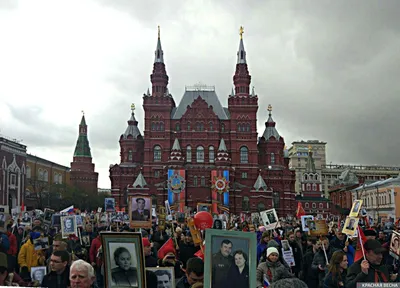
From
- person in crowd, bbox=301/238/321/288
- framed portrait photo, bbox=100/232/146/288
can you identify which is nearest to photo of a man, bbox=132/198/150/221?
person in crowd, bbox=301/238/321/288

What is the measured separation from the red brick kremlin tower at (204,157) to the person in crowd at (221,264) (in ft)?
171

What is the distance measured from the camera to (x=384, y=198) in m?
69.8

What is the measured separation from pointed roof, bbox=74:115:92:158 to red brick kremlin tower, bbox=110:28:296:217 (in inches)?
967

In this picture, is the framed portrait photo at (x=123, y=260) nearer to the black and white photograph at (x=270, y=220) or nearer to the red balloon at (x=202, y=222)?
the red balloon at (x=202, y=222)

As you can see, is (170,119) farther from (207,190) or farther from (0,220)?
(0,220)

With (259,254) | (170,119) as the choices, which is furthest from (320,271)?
(170,119)

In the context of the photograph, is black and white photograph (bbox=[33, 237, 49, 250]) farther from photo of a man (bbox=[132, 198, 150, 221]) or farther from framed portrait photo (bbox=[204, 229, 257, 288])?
framed portrait photo (bbox=[204, 229, 257, 288])

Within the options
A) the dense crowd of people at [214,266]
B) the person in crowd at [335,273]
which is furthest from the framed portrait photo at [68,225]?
the person in crowd at [335,273]

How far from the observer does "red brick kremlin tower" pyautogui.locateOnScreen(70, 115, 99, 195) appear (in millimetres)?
82931

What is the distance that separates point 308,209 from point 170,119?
35.3 metres

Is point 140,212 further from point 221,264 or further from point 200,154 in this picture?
point 200,154

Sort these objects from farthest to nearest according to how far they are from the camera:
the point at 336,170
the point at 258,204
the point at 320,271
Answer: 1. the point at 336,170
2. the point at 258,204
3. the point at 320,271

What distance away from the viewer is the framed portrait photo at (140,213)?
13.1m

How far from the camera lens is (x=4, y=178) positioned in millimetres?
53500
